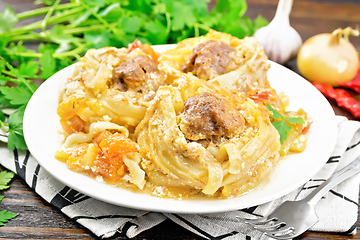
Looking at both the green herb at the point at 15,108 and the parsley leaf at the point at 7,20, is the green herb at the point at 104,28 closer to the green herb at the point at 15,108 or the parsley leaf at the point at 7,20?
the parsley leaf at the point at 7,20

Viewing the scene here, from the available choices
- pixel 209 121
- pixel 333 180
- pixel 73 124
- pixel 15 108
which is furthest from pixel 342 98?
pixel 15 108

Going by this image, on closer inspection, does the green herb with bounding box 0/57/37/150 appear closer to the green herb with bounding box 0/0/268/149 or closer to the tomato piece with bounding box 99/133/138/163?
the green herb with bounding box 0/0/268/149

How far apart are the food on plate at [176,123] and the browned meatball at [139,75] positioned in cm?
1

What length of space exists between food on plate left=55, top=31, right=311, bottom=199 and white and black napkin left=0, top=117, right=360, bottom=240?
0.77 ft

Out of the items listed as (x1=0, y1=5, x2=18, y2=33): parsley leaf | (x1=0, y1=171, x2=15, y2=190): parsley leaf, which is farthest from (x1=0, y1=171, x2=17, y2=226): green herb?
(x1=0, y1=5, x2=18, y2=33): parsley leaf

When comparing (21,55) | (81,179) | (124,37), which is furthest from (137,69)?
(21,55)

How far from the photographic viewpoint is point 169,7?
563cm

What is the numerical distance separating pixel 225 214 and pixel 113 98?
1.54 m

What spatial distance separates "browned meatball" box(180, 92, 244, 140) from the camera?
322 cm

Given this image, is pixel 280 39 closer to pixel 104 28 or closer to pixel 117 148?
pixel 104 28

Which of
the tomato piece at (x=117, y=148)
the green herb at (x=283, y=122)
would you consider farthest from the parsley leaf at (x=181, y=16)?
the tomato piece at (x=117, y=148)

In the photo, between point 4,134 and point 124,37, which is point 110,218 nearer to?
point 4,134

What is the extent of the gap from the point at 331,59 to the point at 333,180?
8.21 ft

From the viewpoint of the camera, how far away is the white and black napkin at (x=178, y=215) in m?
3.13
